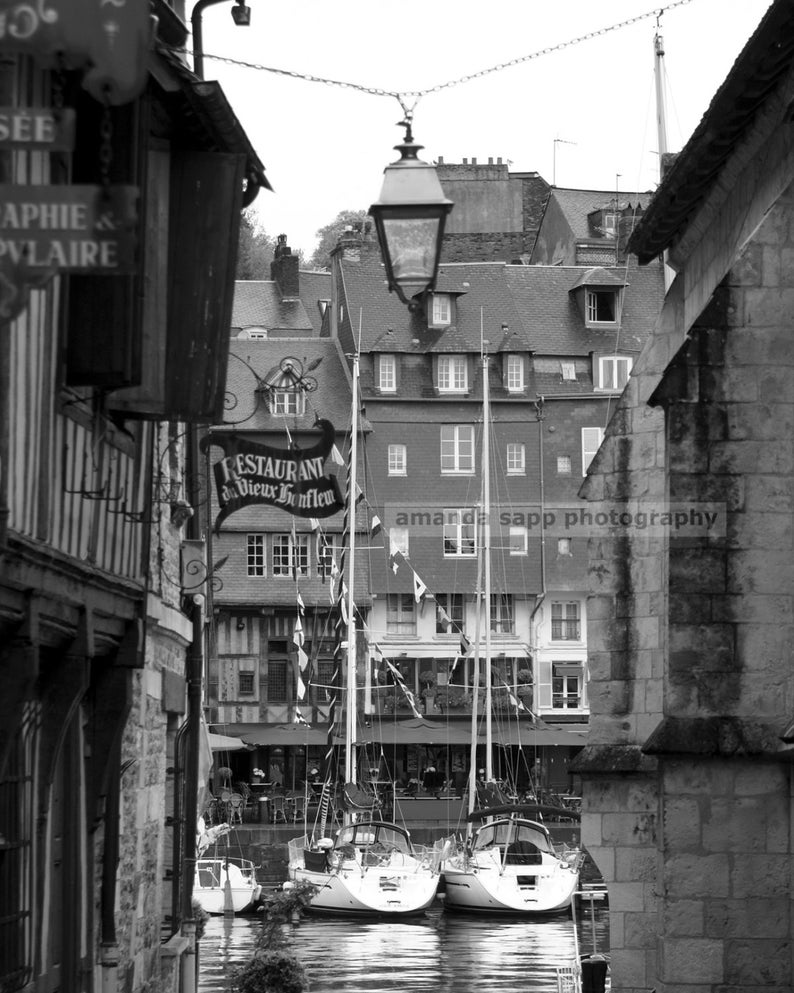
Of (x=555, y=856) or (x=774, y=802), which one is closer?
(x=774, y=802)

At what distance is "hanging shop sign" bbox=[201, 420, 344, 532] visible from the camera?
11.3 metres

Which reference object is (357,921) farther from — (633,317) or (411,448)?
(633,317)

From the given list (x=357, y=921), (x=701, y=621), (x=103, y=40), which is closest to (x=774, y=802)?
(x=701, y=621)

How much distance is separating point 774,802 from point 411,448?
40654mm

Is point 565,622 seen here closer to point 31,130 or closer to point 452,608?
point 452,608

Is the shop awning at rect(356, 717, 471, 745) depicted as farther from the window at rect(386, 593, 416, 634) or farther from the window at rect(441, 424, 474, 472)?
the window at rect(441, 424, 474, 472)

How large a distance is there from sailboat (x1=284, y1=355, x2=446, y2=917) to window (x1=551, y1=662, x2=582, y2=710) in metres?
11.9

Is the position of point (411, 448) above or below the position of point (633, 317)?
below

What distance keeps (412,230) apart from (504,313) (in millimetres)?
47029

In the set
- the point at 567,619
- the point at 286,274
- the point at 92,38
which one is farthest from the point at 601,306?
the point at 92,38

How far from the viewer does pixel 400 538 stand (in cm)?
5316

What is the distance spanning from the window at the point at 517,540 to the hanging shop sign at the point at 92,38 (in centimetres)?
4484

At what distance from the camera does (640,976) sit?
15.3m

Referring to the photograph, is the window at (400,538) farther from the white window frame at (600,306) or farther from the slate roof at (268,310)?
the slate roof at (268,310)
